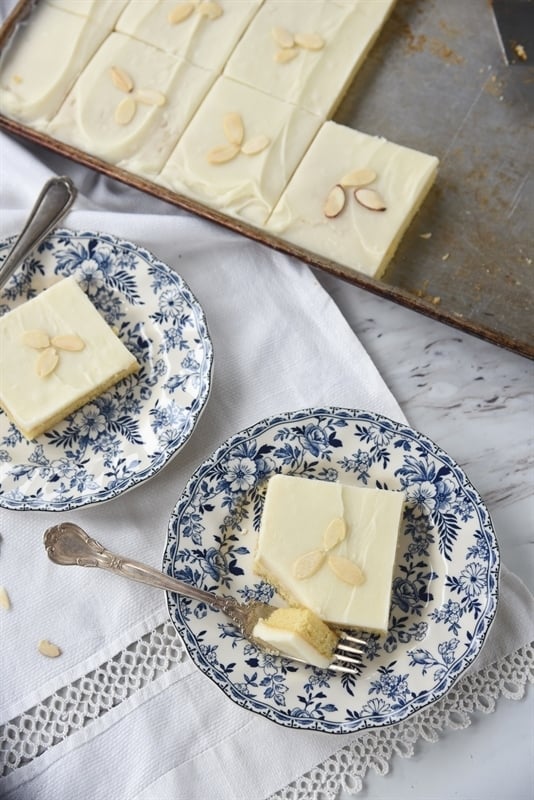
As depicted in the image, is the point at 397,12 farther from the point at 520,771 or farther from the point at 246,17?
the point at 520,771

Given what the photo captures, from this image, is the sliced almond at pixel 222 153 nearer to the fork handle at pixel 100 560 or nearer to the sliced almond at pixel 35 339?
the sliced almond at pixel 35 339

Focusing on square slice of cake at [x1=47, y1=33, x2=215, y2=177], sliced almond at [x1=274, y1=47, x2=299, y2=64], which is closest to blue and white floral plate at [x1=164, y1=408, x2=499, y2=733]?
square slice of cake at [x1=47, y1=33, x2=215, y2=177]

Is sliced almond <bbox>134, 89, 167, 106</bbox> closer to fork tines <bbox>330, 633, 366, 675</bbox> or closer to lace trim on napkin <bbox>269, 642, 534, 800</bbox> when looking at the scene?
fork tines <bbox>330, 633, 366, 675</bbox>

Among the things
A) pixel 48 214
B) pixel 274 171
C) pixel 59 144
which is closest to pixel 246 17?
pixel 274 171

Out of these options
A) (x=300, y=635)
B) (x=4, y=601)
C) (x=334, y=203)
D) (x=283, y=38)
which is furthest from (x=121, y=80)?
(x=300, y=635)

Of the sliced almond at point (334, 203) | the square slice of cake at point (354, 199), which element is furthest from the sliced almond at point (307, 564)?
the sliced almond at point (334, 203)
